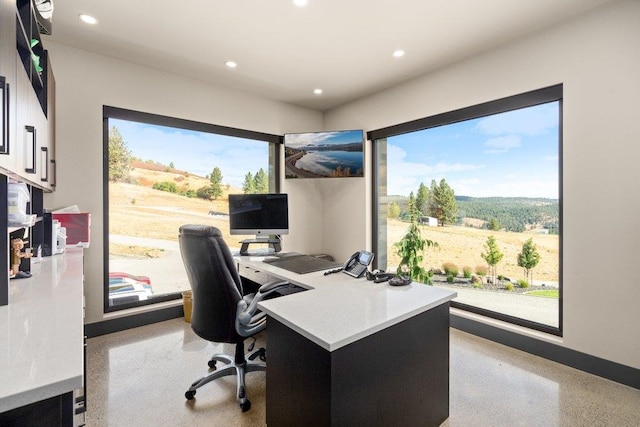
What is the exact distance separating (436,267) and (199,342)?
2762mm

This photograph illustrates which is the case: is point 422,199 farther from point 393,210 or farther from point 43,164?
point 43,164

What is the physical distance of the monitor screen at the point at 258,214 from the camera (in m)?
3.26

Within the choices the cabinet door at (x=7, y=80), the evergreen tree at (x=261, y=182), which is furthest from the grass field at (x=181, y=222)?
the cabinet door at (x=7, y=80)

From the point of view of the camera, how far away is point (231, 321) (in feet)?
6.26

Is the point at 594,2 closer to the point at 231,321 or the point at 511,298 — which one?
the point at 511,298

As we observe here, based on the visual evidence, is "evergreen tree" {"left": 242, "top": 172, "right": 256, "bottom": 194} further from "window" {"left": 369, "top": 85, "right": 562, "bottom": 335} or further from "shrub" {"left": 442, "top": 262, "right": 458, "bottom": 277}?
"shrub" {"left": 442, "top": 262, "right": 458, "bottom": 277}

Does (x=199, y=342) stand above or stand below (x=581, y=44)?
below

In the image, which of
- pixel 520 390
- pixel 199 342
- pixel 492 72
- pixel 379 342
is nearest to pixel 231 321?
pixel 379 342

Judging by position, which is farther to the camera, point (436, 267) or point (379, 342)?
point (436, 267)

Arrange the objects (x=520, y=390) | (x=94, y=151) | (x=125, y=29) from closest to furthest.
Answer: (x=520, y=390) < (x=125, y=29) < (x=94, y=151)

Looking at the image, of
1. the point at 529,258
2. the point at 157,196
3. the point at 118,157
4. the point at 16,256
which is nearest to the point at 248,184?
the point at 157,196

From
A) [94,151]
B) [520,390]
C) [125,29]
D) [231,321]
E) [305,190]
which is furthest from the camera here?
[305,190]

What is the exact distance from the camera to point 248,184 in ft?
13.7

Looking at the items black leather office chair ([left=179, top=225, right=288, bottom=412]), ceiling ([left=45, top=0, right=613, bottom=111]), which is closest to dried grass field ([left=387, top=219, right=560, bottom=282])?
ceiling ([left=45, top=0, right=613, bottom=111])
